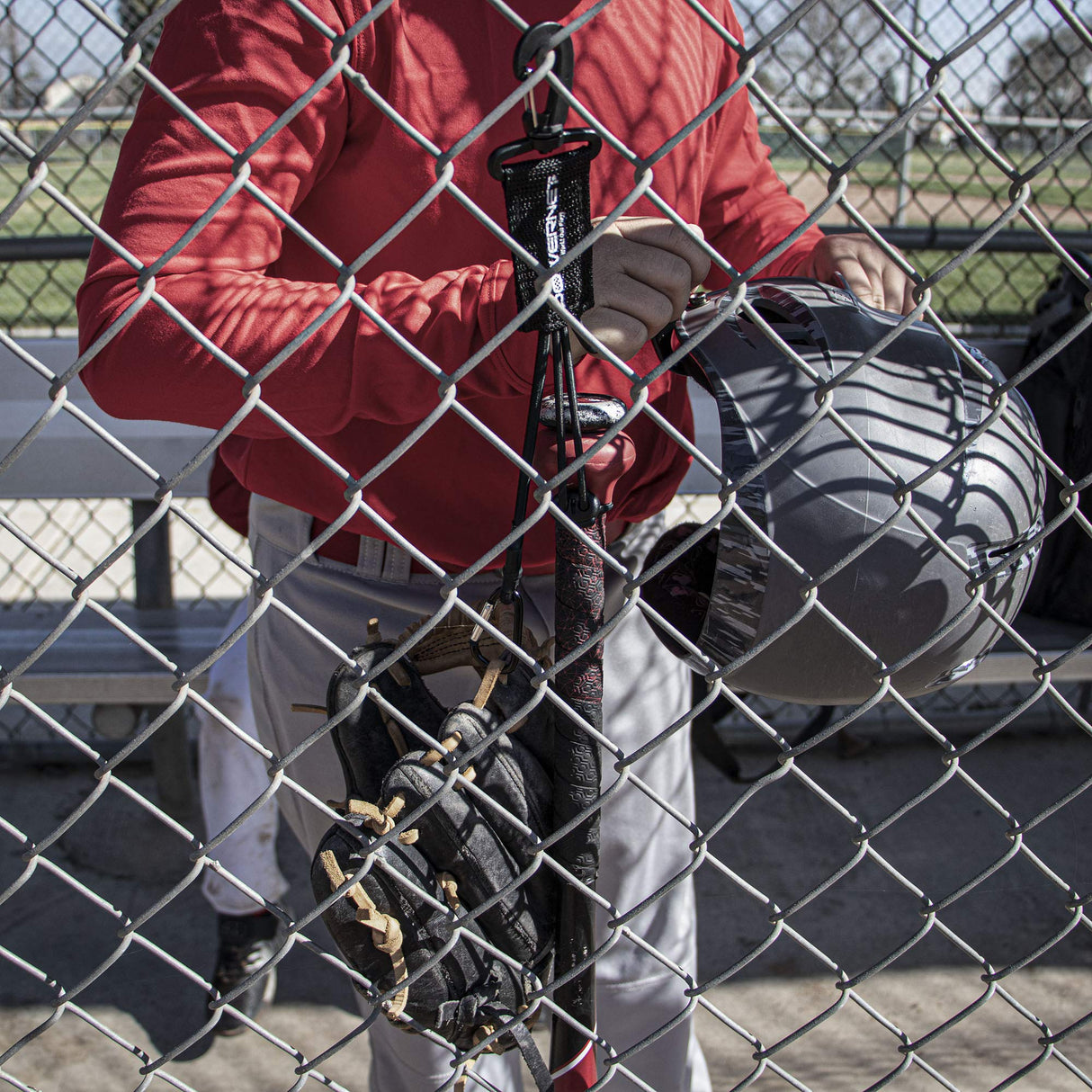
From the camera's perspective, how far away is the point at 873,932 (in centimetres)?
232

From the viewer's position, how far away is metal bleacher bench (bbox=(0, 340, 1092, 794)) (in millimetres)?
2287

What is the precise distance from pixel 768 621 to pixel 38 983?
1.89m

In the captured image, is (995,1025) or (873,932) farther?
(873,932)

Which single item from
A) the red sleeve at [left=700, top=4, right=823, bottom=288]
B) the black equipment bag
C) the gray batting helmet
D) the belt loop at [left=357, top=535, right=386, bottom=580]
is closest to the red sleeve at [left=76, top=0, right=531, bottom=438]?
the gray batting helmet

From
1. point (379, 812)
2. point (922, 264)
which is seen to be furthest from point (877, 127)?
point (379, 812)

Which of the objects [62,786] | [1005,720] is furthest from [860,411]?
[62,786]

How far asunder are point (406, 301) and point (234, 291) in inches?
6.1

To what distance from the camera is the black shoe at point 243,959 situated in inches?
81.9

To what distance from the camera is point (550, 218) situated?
0.84m

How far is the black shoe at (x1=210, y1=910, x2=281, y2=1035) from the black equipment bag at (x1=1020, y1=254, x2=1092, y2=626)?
6.13 feet

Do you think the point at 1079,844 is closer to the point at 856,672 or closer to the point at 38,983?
the point at 856,672

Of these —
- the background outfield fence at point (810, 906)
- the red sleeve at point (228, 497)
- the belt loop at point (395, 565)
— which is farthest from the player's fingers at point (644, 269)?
the red sleeve at point (228, 497)

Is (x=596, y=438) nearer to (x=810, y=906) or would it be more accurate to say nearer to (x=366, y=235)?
(x=366, y=235)

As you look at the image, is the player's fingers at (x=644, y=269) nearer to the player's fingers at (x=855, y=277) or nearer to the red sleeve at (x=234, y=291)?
the red sleeve at (x=234, y=291)
